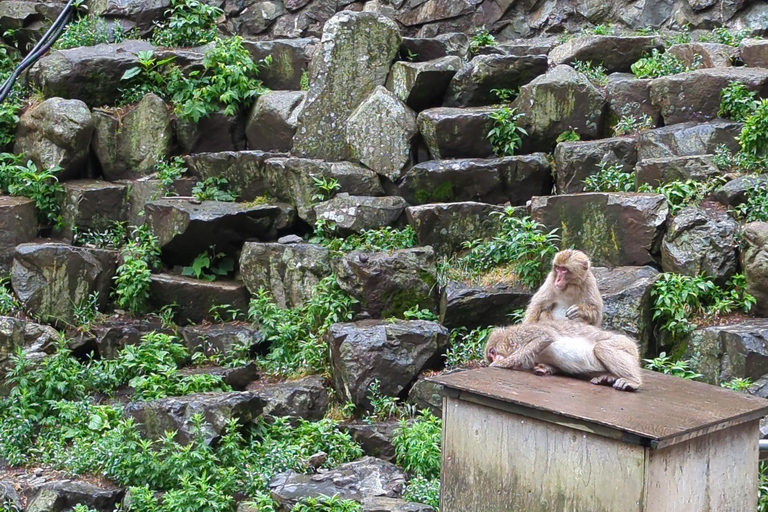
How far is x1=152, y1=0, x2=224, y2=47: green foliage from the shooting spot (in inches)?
477

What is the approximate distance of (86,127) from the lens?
425 inches

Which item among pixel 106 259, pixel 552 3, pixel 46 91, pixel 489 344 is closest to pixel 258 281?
pixel 106 259

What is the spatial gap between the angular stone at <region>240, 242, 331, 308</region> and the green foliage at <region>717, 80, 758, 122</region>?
14.6 ft

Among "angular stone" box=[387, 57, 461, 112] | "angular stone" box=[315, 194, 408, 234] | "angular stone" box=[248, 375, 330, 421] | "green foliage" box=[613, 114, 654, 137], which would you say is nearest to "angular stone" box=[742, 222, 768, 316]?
"green foliage" box=[613, 114, 654, 137]

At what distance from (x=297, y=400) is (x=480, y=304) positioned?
1.94 meters

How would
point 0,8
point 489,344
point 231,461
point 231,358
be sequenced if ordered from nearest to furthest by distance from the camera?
1. point 489,344
2. point 231,461
3. point 231,358
4. point 0,8

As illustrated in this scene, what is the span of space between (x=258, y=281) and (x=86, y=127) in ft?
10.1

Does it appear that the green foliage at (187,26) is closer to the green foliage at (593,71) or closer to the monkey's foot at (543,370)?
the green foliage at (593,71)

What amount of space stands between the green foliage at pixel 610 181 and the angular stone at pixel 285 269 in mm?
2834

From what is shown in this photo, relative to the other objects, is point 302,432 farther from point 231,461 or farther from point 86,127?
point 86,127

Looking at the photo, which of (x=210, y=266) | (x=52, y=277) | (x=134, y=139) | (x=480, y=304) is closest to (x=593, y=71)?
(x=480, y=304)

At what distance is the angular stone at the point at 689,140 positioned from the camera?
9.00m

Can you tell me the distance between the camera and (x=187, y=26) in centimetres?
1215

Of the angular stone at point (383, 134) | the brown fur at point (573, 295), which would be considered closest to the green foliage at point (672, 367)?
the brown fur at point (573, 295)
